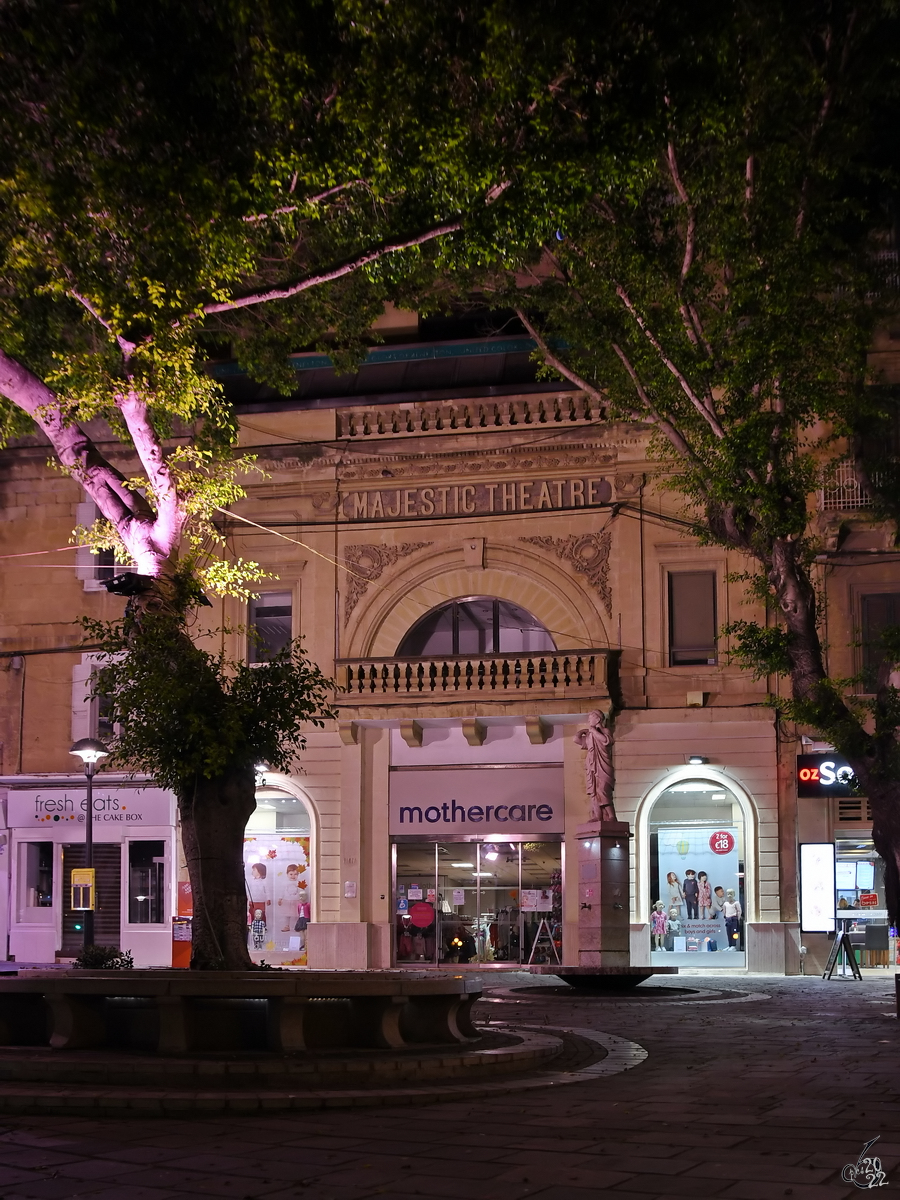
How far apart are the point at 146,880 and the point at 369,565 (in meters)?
8.81

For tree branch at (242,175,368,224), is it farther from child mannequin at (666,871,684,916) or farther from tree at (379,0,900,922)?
child mannequin at (666,871,684,916)

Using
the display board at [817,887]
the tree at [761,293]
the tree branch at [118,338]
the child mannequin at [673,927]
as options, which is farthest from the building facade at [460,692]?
the tree branch at [118,338]

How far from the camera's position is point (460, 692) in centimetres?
2955

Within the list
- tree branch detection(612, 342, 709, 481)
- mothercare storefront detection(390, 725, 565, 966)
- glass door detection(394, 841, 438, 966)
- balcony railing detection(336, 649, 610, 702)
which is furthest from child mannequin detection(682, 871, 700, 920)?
tree branch detection(612, 342, 709, 481)

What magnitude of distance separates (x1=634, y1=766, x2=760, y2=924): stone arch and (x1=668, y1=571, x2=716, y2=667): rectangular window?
2.34 m

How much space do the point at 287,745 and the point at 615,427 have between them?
9664 mm

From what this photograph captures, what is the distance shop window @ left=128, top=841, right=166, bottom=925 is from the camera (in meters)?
31.6

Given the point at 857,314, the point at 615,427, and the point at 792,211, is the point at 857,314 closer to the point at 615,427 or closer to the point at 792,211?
the point at 792,211

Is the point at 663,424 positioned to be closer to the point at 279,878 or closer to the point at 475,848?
the point at 475,848

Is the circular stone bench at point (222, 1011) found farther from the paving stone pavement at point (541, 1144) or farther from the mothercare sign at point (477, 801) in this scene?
the mothercare sign at point (477, 801)

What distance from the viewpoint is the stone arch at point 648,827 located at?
28.4 meters

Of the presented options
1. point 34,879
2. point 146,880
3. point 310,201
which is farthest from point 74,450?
point 34,879

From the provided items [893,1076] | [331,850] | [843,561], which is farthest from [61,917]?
[893,1076]

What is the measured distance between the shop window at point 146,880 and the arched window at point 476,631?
23.9 feet
